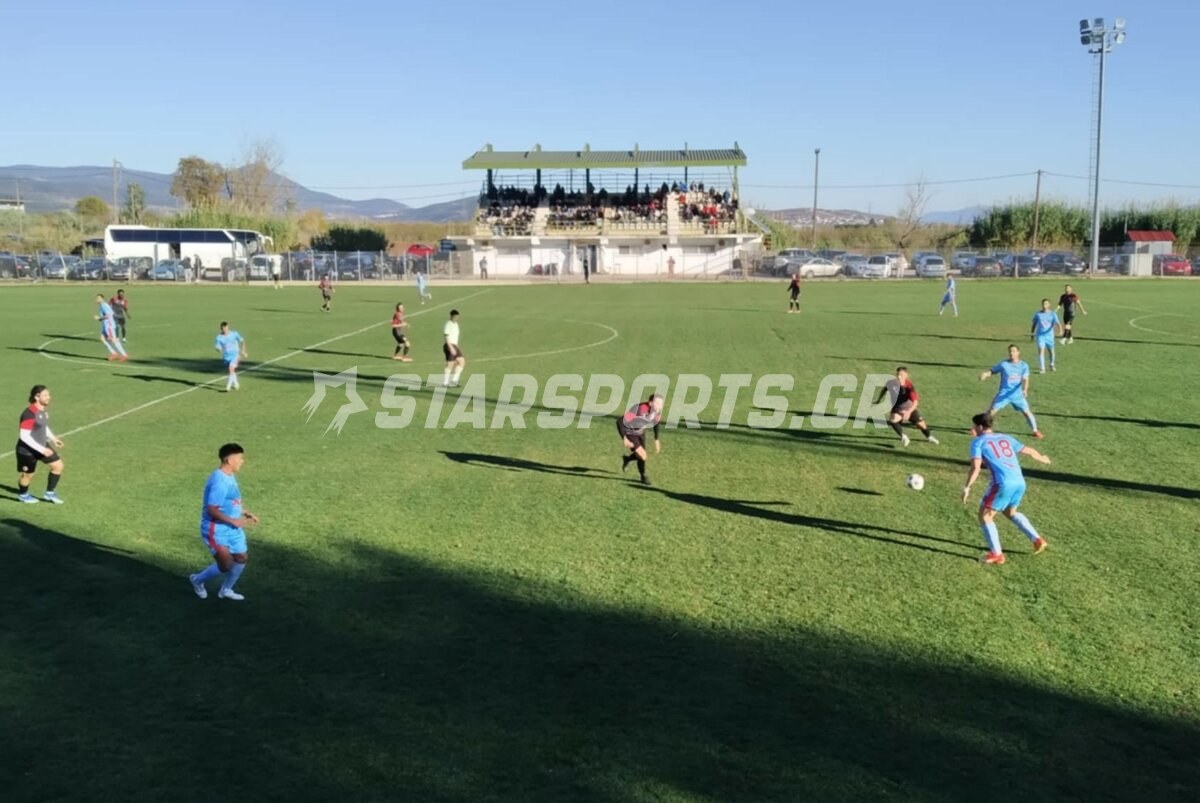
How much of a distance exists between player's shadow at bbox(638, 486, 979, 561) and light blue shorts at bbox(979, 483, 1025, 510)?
2.26ft

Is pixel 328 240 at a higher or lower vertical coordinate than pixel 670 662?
higher

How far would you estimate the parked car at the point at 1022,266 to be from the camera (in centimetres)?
7059

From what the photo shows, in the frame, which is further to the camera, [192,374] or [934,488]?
[192,374]

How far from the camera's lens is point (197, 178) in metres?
125

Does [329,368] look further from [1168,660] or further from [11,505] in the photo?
[1168,660]

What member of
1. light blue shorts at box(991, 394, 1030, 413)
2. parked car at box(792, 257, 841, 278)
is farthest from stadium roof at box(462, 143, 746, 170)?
light blue shorts at box(991, 394, 1030, 413)

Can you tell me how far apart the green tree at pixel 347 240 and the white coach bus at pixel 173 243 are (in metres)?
18.0

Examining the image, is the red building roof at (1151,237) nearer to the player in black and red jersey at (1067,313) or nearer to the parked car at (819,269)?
the parked car at (819,269)

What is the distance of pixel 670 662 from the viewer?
7.79 m

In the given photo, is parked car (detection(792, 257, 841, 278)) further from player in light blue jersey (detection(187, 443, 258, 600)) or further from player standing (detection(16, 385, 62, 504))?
player in light blue jersey (detection(187, 443, 258, 600))

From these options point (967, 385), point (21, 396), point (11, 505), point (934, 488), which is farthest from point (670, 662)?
point (21, 396)

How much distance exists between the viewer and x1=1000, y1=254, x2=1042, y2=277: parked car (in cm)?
7059

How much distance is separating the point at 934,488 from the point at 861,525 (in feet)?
7.35

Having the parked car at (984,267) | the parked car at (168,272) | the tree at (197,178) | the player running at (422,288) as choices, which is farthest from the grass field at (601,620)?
the tree at (197,178)
